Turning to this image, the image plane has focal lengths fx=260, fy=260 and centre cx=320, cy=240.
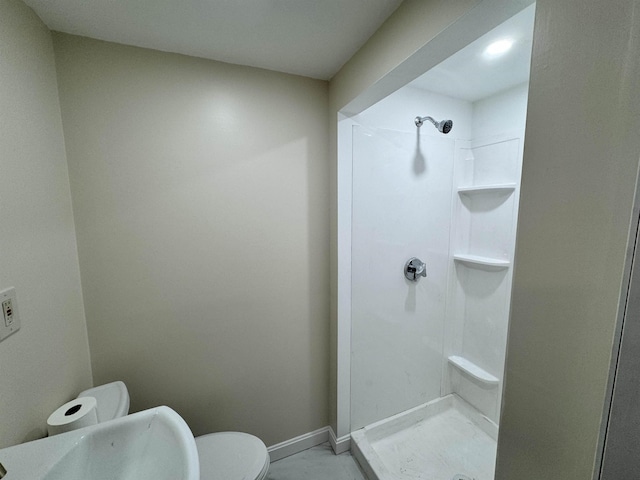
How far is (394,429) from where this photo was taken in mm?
1839

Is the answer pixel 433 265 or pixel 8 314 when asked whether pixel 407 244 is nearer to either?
pixel 433 265

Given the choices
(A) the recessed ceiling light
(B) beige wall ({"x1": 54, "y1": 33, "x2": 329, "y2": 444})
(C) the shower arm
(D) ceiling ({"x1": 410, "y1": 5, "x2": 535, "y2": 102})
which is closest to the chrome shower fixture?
(C) the shower arm

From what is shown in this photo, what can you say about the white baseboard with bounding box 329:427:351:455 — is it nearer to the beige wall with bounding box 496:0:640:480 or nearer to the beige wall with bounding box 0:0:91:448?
the beige wall with bounding box 496:0:640:480

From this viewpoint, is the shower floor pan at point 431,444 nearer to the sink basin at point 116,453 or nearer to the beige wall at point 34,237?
the sink basin at point 116,453

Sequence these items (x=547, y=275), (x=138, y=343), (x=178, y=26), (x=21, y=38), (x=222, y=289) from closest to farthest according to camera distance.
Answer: (x=547, y=275)
(x=21, y=38)
(x=178, y=26)
(x=138, y=343)
(x=222, y=289)

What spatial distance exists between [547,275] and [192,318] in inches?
57.3

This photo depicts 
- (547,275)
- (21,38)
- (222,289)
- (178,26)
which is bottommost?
(222,289)

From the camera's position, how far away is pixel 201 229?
1.34 m

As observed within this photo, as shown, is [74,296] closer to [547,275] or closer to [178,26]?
[178,26]

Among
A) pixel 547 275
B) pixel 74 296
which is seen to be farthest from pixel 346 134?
pixel 74 296

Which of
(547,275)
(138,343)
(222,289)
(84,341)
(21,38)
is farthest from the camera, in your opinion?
(222,289)

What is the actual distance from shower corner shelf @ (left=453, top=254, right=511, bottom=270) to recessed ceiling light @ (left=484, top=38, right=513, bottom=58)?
1182 millimetres

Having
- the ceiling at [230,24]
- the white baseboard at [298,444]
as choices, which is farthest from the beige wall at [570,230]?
the white baseboard at [298,444]

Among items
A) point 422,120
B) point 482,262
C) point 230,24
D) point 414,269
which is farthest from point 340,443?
point 230,24
